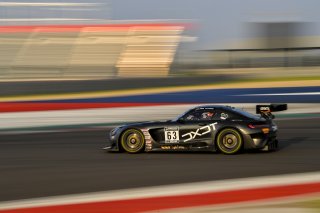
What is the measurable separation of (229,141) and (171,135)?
100 centimetres

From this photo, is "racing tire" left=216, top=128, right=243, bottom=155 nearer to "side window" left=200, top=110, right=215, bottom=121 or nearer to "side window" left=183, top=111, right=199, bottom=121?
"side window" left=200, top=110, right=215, bottom=121

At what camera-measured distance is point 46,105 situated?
19266mm

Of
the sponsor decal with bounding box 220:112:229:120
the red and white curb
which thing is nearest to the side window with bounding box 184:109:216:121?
the sponsor decal with bounding box 220:112:229:120

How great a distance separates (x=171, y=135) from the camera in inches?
405

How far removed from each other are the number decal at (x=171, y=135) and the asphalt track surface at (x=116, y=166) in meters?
0.26

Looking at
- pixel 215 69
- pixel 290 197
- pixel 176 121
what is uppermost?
pixel 215 69

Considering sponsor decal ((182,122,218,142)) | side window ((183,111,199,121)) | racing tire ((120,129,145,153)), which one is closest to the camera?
sponsor decal ((182,122,218,142))

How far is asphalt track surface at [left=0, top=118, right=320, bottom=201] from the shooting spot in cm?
767

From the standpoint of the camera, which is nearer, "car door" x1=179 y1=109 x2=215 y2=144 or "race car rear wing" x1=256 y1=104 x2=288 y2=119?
"car door" x1=179 y1=109 x2=215 y2=144

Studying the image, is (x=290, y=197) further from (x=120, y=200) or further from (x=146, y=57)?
(x=146, y=57)

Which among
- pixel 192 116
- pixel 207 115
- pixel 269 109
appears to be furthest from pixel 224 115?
pixel 269 109

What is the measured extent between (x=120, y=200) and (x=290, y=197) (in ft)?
5.77

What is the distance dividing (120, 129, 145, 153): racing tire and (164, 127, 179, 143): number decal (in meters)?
0.43

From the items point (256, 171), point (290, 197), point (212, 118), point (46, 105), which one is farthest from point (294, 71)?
point (290, 197)
